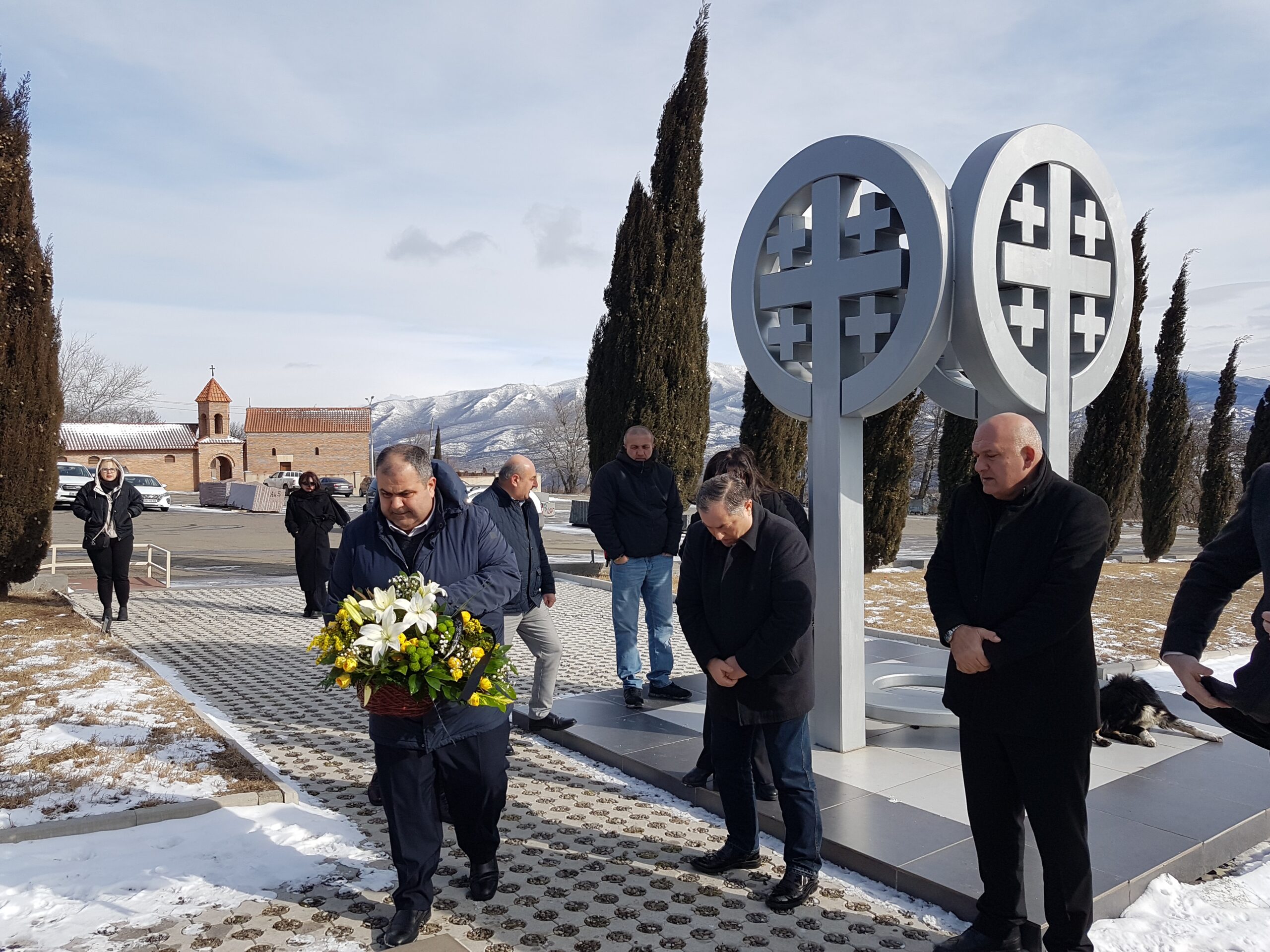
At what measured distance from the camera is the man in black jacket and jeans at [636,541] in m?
6.63

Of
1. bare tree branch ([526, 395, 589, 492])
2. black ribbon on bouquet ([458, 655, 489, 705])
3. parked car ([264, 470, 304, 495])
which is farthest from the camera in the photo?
bare tree branch ([526, 395, 589, 492])

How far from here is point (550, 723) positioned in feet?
20.1

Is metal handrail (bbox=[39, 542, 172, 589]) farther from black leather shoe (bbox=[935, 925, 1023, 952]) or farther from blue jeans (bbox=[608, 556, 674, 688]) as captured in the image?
black leather shoe (bbox=[935, 925, 1023, 952])

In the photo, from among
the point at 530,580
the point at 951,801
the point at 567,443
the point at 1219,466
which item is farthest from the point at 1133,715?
the point at 567,443

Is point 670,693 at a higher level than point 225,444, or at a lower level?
lower

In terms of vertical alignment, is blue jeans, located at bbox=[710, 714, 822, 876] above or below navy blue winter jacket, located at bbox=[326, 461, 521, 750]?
below

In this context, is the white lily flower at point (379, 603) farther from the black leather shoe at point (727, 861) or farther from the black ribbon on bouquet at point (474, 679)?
the black leather shoe at point (727, 861)

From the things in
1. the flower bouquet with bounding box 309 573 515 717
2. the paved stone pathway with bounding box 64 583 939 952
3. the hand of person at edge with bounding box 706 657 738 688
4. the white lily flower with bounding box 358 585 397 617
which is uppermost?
the white lily flower with bounding box 358 585 397 617

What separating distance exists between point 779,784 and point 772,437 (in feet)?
43.6

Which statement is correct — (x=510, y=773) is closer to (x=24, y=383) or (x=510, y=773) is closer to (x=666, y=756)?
(x=666, y=756)

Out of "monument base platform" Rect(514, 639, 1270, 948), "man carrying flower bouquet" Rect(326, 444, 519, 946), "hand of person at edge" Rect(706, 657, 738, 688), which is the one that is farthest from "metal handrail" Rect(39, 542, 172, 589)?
"hand of person at edge" Rect(706, 657, 738, 688)

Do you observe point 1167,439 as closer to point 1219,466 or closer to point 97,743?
point 1219,466

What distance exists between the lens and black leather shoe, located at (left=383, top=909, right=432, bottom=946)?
3396 millimetres

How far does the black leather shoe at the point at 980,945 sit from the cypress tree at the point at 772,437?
43.8 feet
